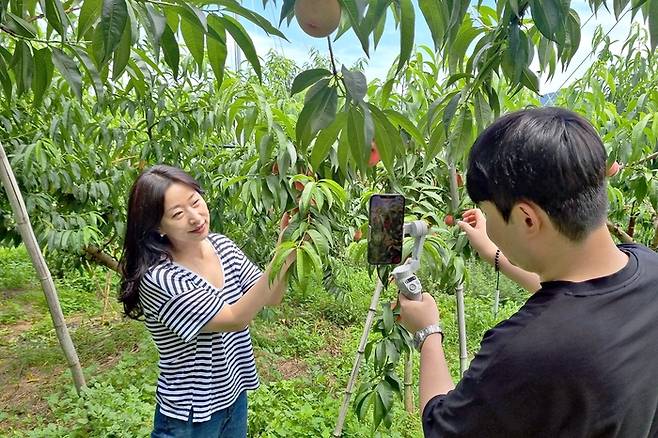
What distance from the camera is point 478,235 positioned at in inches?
46.0

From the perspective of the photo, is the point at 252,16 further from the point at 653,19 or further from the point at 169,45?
the point at 653,19

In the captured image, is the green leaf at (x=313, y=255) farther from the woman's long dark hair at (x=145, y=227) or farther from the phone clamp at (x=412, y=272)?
the woman's long dark hair at (x=145, y=227)

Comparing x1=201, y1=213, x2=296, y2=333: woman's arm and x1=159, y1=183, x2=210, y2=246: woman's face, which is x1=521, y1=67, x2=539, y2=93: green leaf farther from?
x1=159, y1=183, x2=210, y2=246: woman's face

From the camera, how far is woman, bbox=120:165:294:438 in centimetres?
124

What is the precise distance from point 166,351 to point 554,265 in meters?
1.03

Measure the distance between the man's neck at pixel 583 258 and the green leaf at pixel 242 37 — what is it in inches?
19.2

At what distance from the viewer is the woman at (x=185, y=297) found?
4.06 ft

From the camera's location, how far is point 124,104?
2104mm

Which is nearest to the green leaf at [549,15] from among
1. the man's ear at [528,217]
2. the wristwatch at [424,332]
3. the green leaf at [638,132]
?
the man's ear at [528,217]

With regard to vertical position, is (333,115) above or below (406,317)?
above

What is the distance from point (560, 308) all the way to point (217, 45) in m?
0.59

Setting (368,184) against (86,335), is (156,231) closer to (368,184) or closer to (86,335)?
(368,184)

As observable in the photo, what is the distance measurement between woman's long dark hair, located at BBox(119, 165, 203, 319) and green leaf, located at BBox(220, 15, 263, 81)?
718mm

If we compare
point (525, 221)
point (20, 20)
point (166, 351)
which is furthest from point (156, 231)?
point (525, 221)
